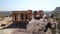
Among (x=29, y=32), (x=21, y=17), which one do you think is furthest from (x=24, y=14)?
(x=29, y=32)

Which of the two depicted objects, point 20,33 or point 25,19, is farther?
point 25,19

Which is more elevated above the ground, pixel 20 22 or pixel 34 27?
pixel 34 27

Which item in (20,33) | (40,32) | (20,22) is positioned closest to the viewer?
(40,32)

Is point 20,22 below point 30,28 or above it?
below

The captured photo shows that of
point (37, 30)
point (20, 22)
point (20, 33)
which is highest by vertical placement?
point (37, 30)

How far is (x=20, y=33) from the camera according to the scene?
5852 mm

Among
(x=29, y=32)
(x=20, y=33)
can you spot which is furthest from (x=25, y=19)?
(x=29, y=32)

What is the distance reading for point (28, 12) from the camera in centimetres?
1327

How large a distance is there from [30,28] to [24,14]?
8226 mm

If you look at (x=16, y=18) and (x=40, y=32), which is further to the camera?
(x=16, y=18)

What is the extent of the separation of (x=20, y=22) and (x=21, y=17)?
2.06 ft

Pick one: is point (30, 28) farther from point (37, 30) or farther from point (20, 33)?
point (20, 33)

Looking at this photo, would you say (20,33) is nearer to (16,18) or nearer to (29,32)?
(29,32)

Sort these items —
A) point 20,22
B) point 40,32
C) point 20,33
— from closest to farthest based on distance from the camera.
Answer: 1. point 40,32
2. point 20,33
3. point 20,22
